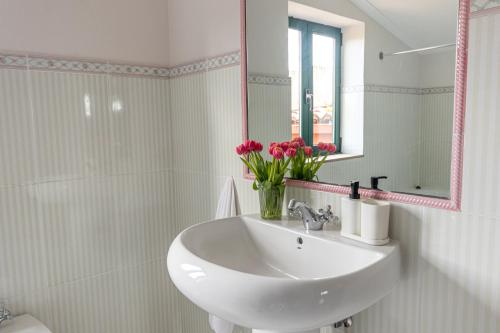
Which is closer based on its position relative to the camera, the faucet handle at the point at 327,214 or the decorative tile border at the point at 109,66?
the faucet handle at the point at 327,214

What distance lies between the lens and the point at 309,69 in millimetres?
1452

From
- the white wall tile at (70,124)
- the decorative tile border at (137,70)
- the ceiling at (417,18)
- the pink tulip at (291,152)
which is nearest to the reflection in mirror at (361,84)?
the ceiling at (417,18)

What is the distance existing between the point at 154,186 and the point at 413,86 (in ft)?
4.60

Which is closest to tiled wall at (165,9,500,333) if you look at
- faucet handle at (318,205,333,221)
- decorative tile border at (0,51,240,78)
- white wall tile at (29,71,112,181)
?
faucet handle at (318,205,333,221)

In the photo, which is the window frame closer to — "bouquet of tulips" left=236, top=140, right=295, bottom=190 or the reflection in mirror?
the reflection in mirror

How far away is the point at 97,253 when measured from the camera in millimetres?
1877

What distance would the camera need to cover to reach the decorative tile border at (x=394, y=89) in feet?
3.45

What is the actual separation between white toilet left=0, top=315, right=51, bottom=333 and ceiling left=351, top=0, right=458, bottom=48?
169 cm

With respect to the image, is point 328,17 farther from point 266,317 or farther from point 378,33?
point 266,317

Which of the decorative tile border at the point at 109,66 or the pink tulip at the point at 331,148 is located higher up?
the decorative tile border at the point at 109,66

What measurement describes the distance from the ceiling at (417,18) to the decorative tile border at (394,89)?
0.40 ft

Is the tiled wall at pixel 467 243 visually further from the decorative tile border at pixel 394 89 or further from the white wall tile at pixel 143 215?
the white wall tile at pixel 143 215

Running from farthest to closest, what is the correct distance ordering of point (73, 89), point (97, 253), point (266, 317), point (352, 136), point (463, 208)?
1. point (97, 253)
2. point (73, 89)
3. point (352, 136)
4. point (463, 208)
5. point (266, 317)

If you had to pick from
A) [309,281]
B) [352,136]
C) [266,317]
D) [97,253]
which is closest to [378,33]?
[352,136]
